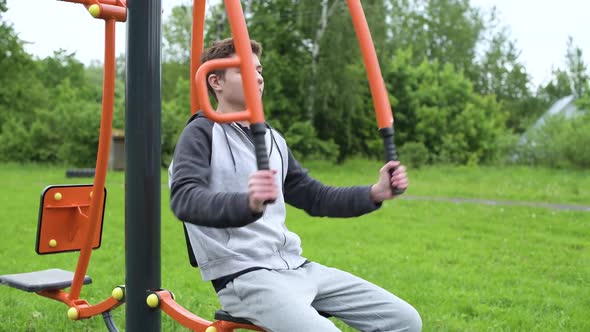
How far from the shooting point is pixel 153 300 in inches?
94.6

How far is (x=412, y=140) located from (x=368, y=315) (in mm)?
25302

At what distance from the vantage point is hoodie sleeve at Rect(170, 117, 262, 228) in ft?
5.87

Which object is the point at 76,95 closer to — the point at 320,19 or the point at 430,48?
the point at 320,19

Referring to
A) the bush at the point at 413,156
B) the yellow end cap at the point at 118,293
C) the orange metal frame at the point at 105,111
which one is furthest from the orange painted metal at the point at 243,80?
the bush at the point at 413,156

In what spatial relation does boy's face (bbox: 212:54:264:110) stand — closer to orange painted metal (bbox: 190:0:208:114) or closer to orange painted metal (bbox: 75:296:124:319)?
orange painted metal (bbox: 190:0:208:114)

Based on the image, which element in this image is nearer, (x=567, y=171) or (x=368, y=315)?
(x=368, y=315)

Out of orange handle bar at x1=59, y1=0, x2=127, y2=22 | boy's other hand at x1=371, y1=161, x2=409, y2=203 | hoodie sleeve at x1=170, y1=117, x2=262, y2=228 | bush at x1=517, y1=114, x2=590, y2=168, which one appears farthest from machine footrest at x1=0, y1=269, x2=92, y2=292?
bush at x1=517, y1=114, x2=590, y2=168

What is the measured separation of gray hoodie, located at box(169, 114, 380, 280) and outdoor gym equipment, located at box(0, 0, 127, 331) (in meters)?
0.64

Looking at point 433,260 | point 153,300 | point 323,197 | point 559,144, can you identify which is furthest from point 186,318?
point 559,144

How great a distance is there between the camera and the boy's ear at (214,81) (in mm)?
2217

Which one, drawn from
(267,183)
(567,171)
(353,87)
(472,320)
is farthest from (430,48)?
(267,183)

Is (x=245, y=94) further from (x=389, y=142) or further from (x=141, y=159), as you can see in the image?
(x=141, y=159)

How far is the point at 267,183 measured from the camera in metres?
1.68

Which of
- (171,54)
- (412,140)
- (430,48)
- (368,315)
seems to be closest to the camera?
(368,315)
